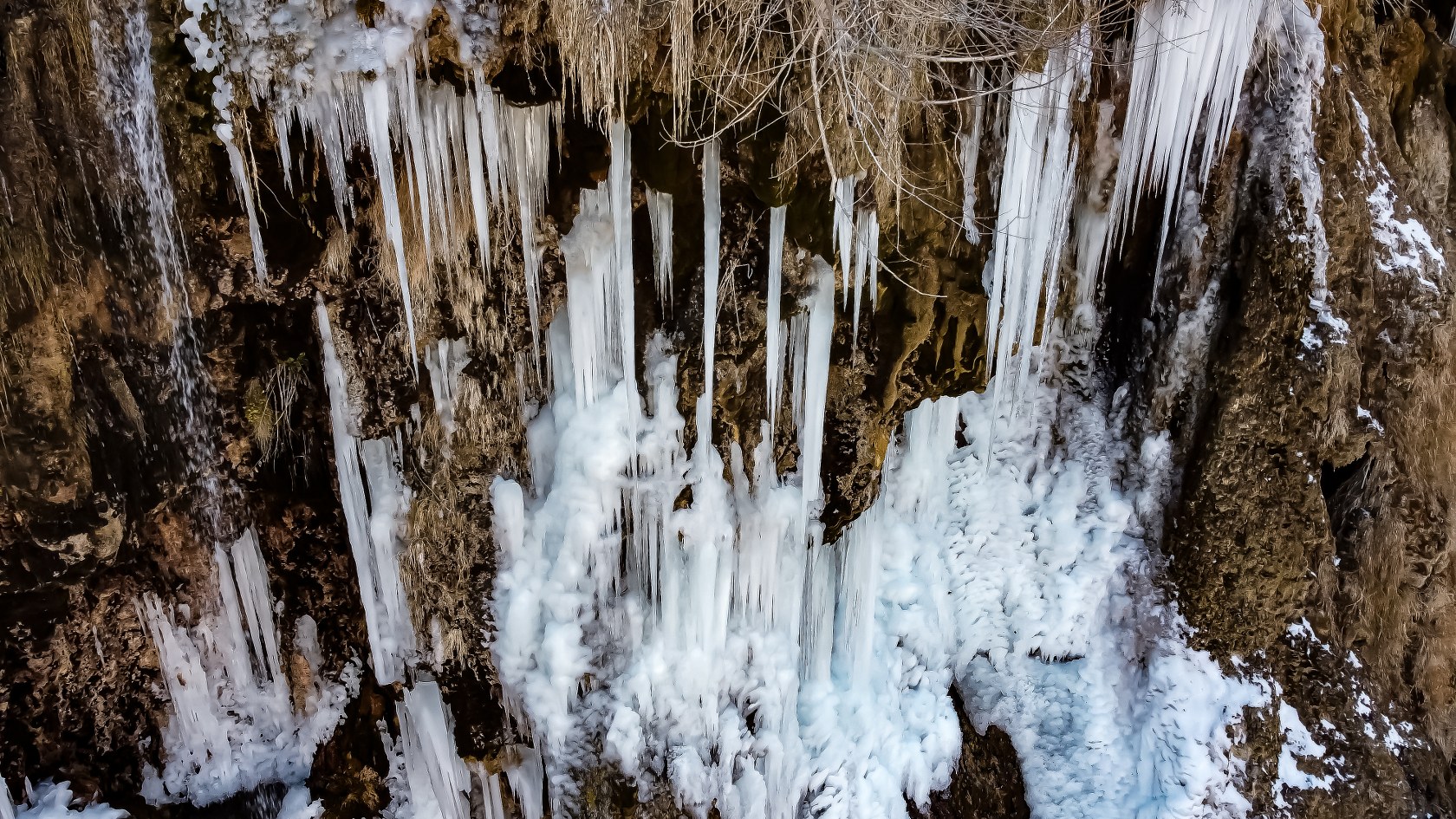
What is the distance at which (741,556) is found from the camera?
12.4ft

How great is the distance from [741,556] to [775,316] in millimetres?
1202

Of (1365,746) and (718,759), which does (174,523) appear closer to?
(718,759)

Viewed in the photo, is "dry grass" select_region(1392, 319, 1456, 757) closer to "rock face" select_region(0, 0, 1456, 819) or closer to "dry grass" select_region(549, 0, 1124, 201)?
"rock face" select_region(0, 0, 1456, 819)

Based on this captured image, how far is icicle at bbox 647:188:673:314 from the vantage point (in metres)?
3.20

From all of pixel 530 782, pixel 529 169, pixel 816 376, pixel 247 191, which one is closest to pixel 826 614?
pixel 816 376

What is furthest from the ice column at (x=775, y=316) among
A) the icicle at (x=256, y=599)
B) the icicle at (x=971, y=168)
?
the icicle at (x=256, y=599)

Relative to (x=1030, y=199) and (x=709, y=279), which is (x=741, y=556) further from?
(x=1030, y=199)

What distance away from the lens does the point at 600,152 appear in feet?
10.0

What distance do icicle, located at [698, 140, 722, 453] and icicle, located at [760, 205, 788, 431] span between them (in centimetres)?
23

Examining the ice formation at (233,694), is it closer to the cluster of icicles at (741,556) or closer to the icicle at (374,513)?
the cluster of icicles at (741,556)

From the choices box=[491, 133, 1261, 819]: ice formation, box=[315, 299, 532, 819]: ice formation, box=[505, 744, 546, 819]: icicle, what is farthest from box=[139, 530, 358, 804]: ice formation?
box=[491, 133, 1261, 819]: ice formation

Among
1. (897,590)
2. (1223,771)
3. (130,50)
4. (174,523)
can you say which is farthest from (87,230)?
(1223,771)

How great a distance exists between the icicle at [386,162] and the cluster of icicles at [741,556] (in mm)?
11

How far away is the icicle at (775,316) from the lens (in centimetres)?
325
